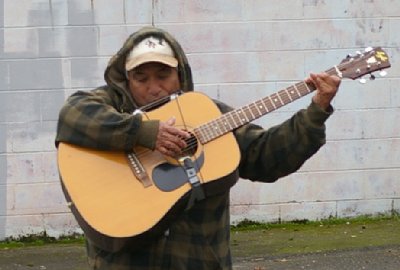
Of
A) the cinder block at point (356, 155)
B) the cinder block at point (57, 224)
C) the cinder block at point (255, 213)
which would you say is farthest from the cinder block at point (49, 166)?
the cinder block at point (356, 155)

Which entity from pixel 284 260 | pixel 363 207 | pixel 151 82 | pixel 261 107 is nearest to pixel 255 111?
pixel 261 107

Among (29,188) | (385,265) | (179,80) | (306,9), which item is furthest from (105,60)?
(179,80)

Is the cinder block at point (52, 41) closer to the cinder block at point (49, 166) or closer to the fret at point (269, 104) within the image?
the cinder block at point (49, 166)

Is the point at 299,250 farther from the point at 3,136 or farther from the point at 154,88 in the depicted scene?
the point at 154,88

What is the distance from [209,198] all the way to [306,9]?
4234 mm

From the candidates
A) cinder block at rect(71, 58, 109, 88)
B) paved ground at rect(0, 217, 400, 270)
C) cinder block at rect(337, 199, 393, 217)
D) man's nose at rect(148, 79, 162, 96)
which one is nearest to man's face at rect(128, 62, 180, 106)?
man's nose at rect(148, 79, 162, 96)

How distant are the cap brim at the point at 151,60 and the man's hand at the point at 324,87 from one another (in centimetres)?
50

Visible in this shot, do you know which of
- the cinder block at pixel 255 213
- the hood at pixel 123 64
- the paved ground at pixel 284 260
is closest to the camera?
the hood at pixel 123 64

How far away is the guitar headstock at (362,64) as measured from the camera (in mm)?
3133

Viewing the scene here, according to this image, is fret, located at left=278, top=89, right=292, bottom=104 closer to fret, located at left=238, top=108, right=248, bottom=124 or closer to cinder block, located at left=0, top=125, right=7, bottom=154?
fret, located at left=238, top=108, right=248, bottom=124

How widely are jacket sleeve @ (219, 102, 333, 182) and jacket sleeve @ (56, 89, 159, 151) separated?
1.25ft

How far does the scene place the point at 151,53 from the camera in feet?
10.4

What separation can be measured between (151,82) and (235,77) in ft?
12.7

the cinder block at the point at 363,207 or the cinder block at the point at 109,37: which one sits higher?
the cinder block at the point at 109,37
